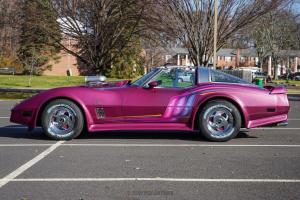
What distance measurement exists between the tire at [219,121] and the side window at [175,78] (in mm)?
555

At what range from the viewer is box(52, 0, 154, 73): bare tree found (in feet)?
59.5

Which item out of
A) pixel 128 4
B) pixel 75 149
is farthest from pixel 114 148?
pixel 128 4

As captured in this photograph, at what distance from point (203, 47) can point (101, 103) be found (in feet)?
48.2

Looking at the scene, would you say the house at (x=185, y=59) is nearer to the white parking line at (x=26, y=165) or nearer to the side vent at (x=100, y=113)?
the side vent at (x=100, y=113)

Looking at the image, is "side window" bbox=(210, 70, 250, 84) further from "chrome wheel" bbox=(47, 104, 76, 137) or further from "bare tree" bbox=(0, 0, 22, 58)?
"bare tree" bbox=(0, 0, 22, 58)

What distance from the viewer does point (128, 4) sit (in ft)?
61.0

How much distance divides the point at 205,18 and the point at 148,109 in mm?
14238

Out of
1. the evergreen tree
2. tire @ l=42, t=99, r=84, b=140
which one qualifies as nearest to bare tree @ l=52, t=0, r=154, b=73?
the evergreen tree

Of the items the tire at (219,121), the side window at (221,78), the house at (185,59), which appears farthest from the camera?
the house at (185,59)

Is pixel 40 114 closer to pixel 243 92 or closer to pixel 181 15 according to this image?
pixel 243 92

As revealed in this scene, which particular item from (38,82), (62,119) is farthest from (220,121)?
(38,82)

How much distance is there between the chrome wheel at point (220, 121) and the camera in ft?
28.1

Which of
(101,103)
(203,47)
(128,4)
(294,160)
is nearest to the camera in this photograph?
(294,160)

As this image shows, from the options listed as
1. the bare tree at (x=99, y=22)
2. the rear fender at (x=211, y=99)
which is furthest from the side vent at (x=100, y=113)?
the bare tree at (x=99, y=22)
